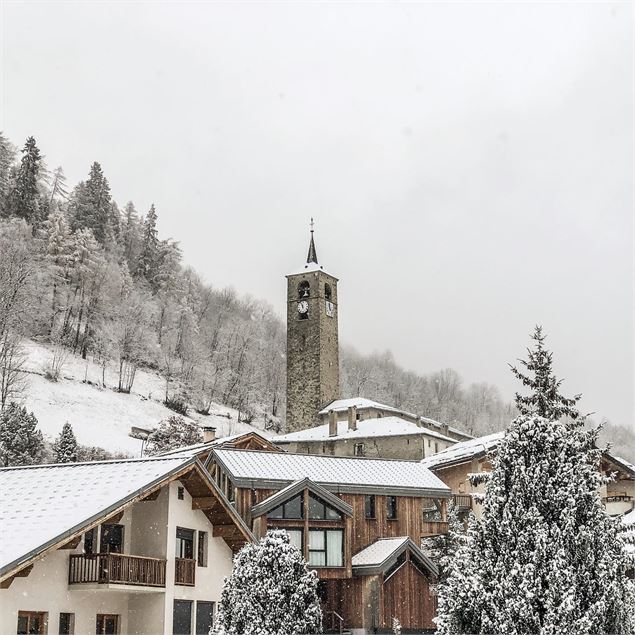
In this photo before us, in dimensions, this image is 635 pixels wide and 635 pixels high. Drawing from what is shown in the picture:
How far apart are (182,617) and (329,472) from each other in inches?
571

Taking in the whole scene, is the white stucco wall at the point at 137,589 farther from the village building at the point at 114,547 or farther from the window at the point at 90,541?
the window at the point at 90,541

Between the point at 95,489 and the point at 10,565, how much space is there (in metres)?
4.50

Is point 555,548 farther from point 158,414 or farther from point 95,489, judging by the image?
point 158,414

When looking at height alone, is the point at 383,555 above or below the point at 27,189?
below

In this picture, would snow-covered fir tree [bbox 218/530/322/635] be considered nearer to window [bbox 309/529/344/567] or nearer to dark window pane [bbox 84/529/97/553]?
dark window pane [bbox 84/529/97/553]

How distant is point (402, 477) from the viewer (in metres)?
40.8

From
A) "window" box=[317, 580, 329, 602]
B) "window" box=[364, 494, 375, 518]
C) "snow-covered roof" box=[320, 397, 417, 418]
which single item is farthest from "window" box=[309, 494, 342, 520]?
"snow-covered roof" box=[320, 397, 417, 418]

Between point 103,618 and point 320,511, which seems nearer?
point 103,618

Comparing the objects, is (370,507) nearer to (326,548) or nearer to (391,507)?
(391,507)

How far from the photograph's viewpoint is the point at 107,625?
2319 centimetres

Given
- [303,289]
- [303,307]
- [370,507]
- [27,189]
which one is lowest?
[370,507]

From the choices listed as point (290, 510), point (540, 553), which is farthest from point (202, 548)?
point (540, 553)

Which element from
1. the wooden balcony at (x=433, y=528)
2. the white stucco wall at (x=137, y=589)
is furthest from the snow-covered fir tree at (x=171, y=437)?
the white stucco wall at (x=137, y=589)

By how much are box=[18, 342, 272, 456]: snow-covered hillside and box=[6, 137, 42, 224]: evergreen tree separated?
22.3m
